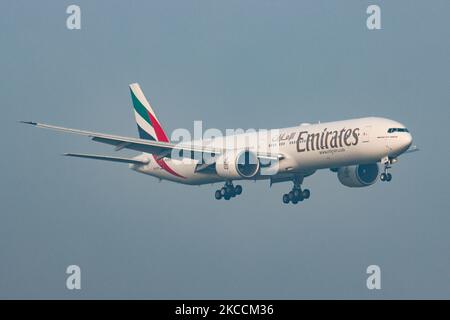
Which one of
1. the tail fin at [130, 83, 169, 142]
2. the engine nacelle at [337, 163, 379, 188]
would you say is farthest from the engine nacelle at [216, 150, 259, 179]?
the tail fin at [130, 83, 169, 142]

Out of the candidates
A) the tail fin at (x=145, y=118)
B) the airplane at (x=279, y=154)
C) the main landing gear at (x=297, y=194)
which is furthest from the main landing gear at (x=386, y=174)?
the tail fin at (x=145, y=118)

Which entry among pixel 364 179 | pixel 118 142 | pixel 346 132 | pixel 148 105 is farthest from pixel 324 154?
pixel 148 105

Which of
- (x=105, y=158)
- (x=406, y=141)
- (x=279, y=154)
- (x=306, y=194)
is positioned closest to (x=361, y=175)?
(x=306, y=194)

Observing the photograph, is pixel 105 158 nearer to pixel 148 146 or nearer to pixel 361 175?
pixel 148 146

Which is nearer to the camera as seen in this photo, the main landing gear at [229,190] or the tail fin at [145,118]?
the main landing gear at [229,190]

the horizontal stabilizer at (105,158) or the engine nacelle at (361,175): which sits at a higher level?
the horizontal stabilizer at (105,158)

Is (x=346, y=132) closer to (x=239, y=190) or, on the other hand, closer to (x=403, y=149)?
(x=403, y=149)

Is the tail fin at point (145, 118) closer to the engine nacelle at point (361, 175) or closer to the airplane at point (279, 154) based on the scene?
the airplane at point (279, 154)

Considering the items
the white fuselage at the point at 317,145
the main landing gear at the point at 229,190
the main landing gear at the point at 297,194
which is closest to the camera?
the white fuselage at the point at 317,145
